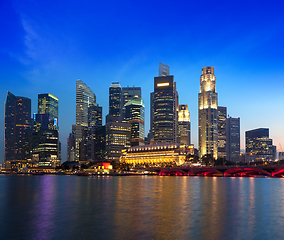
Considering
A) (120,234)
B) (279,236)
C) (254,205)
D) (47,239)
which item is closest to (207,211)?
(254,205)

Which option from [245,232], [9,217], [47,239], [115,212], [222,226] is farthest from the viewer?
[115,212]

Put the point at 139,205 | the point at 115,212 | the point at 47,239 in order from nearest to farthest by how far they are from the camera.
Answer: the point at 47,239 → the point at 115,212 → the point at 139,205

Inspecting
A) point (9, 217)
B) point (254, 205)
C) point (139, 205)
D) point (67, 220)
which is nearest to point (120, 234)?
point (67, 220)

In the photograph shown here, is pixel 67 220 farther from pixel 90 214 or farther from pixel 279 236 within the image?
pixel 279 236

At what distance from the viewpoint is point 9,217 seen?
156 ft

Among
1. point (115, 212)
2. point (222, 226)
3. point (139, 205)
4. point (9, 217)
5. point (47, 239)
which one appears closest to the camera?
point (47, 239)

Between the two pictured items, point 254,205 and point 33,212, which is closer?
point 33,212

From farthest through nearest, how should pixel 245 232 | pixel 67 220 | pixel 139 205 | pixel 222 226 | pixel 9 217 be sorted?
1. pixel 139 205
2. pixel 9 217
3. pixel 67 220
4. pixel 222 226
5. pixel 245 232

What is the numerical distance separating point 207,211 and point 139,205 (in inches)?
546

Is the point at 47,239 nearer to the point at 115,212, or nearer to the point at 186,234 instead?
the point at 186,234

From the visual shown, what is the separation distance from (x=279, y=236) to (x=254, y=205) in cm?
2683

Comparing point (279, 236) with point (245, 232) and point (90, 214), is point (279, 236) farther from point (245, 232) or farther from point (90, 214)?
point (90, 214)

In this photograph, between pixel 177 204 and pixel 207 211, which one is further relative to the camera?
pixel 177 204

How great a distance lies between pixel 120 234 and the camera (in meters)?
35.2
